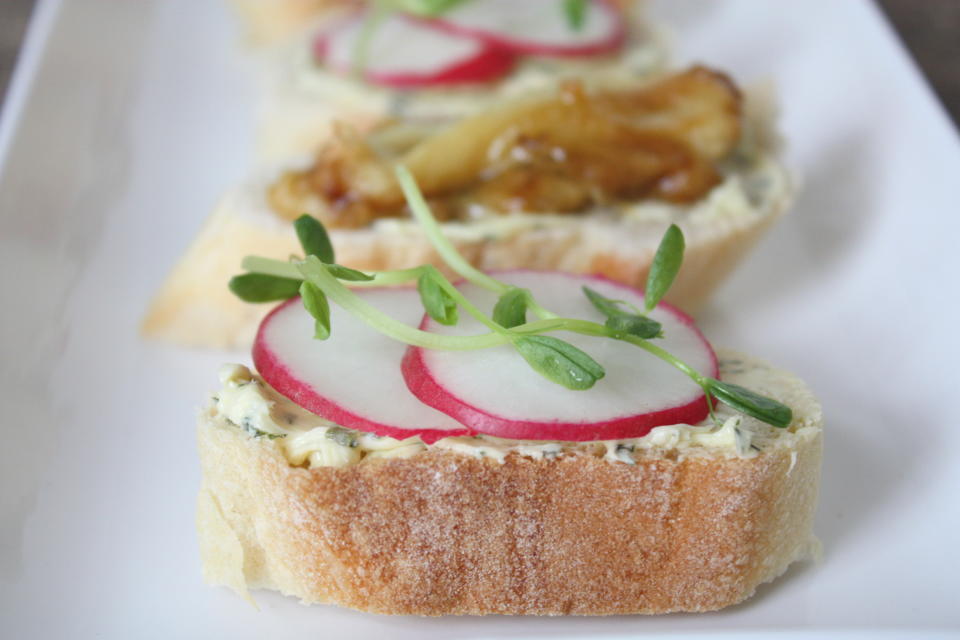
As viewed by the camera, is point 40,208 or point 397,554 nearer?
point 397,554

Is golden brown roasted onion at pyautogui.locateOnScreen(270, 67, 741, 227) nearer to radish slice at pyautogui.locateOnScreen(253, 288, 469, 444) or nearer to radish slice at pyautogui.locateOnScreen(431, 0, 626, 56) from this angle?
radish slice at pyautogui.locateOnScreen(253, 288, 469, 444)

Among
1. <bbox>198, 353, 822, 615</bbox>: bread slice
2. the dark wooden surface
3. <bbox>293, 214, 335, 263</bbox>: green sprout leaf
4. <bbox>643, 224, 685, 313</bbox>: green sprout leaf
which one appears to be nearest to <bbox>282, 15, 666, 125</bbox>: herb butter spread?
the dark wooden surface

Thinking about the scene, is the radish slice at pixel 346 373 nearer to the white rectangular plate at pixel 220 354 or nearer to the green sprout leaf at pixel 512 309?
the green sprout leaf at pixel 512 309

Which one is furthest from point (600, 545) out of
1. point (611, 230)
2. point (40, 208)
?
point (40, 208)

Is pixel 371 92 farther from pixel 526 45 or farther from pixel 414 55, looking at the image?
pixel 526 45

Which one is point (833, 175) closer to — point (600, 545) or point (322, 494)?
point (600, 545)
